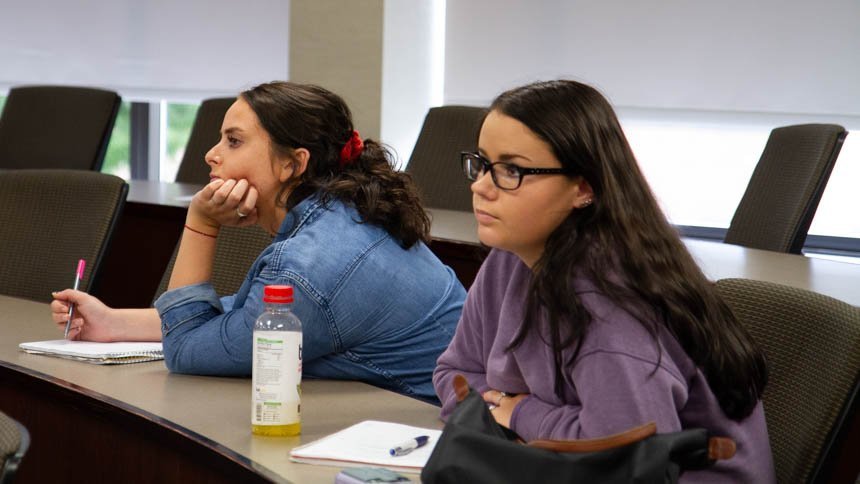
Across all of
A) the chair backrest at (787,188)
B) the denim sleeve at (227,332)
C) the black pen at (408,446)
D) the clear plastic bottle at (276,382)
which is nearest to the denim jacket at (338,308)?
the denim sleeve at (227,332)

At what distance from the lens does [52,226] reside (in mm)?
2652

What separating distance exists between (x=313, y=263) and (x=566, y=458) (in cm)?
74

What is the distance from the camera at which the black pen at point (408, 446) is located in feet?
4.57

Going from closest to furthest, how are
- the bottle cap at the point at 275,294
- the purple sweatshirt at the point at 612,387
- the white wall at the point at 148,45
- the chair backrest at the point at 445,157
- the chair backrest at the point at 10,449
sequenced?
the chair backrest at the point at 10,449 < the purple sweatshirt at the point at 612,387 < the bottle cap at the point at 275,294 < the chair backrest at the point at 445,157 < the white wall at the point at 148,45

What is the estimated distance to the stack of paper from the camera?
1363 mm

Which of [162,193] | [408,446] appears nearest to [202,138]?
[162,193]

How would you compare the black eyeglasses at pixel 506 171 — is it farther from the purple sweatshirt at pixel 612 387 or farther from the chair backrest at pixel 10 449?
the chair backrest at pixel 10 449

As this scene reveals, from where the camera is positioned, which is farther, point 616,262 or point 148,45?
point 148,45

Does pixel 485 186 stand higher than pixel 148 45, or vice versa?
pixel 485 186

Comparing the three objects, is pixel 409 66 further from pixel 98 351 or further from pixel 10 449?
pixel 10 449

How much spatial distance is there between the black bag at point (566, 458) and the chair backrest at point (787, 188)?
1.84m

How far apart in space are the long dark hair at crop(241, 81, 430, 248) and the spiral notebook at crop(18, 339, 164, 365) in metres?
0.36

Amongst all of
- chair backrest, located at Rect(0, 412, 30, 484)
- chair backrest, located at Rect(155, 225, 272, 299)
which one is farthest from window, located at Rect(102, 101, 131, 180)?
chair backrest, located at Rect(0, 412, 30, 484)

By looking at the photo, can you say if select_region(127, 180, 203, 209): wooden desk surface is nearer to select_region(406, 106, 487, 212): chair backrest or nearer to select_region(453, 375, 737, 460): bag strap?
select_region(406, 106, 487, 212): chair backrest
